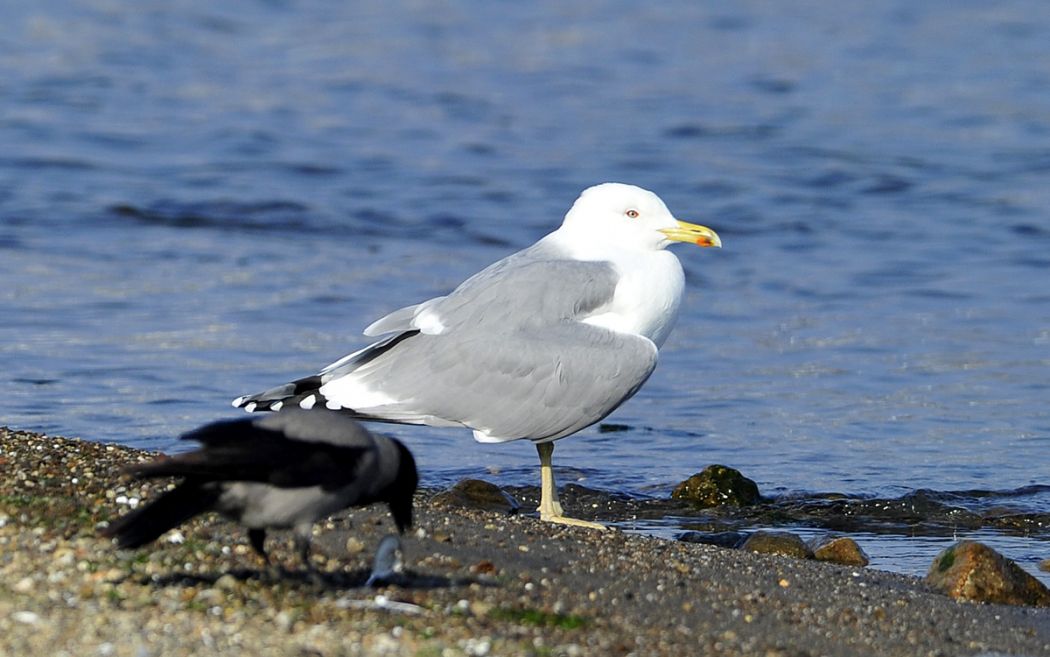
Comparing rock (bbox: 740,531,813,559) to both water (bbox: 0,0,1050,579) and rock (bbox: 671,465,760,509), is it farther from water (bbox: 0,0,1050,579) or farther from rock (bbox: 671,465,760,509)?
A: rock (bbox: 671,465,760,509)

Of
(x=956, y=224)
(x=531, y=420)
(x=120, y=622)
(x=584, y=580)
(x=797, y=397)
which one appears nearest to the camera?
(x=120, y=622)

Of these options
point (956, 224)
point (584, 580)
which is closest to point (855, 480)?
point (584, 580)

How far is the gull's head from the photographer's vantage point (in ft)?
25.8

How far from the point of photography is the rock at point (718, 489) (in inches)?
324

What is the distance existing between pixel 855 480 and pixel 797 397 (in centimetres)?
162

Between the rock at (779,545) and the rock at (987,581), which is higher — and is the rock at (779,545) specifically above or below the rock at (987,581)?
below

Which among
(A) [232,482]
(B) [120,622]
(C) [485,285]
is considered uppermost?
(C) [485,285]

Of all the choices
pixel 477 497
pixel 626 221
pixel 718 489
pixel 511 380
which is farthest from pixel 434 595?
pixel 718 489

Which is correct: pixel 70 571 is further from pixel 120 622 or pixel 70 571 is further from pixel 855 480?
pixel 855 480

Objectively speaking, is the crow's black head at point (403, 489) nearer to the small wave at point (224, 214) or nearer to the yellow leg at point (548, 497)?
the yellow leg at point (548, 497)

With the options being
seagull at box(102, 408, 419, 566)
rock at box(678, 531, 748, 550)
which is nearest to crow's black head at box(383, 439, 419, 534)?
seagull at box(102, 408, 419, 566)

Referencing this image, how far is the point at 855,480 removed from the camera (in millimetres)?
8727

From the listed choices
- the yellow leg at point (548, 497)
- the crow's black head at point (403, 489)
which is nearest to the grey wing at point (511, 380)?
the yellow leg at point (548, 497)

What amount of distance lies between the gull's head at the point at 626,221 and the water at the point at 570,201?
1.43m
